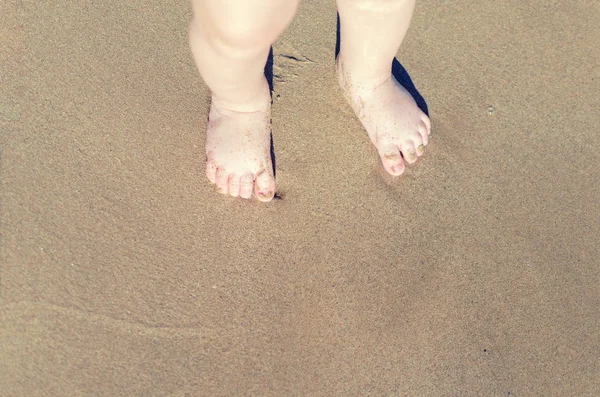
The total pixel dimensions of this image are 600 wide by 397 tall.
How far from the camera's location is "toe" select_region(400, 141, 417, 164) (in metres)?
1.78

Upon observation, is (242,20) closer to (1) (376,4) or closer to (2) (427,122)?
(1) (376,4)

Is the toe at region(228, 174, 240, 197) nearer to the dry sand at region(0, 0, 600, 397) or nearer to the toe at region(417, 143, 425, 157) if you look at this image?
the dry sand at region(0, 0, 600, 397)

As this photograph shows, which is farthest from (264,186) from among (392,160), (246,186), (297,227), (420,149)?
(420,149)

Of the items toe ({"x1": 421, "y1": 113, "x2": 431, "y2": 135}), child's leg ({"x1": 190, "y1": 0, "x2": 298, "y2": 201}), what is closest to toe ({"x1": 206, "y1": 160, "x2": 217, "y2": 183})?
child's leg ({"x1": 190, "y1": 0, "x2": 298, "y2": 201})

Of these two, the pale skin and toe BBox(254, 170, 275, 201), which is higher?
the pale skin

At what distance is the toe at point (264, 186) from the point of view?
1710mm

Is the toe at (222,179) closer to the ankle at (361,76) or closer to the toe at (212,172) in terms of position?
the toe at (212,172)

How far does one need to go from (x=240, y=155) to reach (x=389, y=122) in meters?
0.51

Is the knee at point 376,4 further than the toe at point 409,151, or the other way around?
the toe at point 409,151

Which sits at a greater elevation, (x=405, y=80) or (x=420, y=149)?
(x=405, y=80)

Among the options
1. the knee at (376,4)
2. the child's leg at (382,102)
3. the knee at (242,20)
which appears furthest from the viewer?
the child's leg at (382,102)

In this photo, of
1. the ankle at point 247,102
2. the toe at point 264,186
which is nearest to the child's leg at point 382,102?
the ankle at point 247,102

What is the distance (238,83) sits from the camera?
1544 mm

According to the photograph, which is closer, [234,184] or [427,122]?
[234,184]
